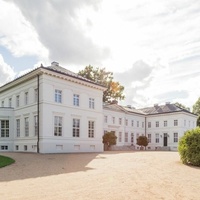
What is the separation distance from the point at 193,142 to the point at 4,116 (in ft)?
66.1

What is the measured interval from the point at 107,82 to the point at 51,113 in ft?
96.5

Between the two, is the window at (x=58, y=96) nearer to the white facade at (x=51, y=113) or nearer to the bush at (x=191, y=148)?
the white facade at (x=51, y=113)

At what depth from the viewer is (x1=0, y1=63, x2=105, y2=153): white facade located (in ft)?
79.6

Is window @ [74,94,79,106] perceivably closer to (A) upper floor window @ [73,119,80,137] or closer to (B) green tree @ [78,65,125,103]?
(A) upper floor window @ [73,119,80,137]

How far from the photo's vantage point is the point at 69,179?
962 centimetres

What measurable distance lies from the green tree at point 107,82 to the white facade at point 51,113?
71.5 feet

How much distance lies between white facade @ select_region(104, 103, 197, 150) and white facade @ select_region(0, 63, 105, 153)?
1449 cm

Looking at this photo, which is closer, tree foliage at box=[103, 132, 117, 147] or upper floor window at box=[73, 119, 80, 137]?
upper floor window at box=[73, 119, 80, 137]

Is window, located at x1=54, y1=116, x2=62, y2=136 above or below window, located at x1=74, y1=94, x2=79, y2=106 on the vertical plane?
below

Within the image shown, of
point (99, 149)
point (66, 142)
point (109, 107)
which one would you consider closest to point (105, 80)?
point (109, 107)

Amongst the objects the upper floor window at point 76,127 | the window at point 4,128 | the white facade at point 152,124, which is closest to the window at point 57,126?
the upper floor window at point 76,127

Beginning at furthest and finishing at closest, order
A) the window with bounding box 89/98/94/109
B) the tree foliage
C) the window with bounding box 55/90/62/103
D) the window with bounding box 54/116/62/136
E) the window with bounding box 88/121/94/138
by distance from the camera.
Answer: the tree foliage → the window with bounding box 89/98/94/109 → the window with bounding box 88/121/94/138 → the window with bounding box 55/90/62/103 → the window with bounding box 54/116/62/136

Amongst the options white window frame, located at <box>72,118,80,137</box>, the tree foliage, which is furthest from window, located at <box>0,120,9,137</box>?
the tree foliage

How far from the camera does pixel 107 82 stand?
53031 mm
